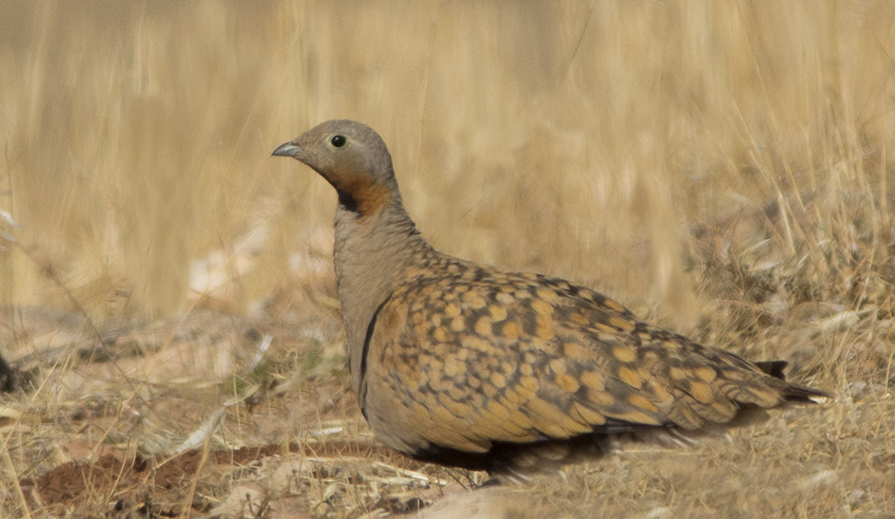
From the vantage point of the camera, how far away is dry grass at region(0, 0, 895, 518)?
364 centimetres

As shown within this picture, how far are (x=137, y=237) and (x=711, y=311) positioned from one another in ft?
12.3

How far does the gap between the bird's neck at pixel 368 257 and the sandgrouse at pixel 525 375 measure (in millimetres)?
55

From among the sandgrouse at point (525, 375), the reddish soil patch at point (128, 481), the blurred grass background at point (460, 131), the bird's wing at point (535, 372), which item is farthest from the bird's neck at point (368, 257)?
the blurred grass background at point (460, 131)

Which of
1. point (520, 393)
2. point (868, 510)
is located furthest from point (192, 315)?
point (868, 510)

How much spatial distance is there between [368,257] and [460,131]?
3.65 metres

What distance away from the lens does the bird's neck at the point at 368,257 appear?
3879 mm

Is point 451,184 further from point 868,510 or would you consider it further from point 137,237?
point 868,510

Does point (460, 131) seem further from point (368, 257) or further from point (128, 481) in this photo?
point (128, 481)

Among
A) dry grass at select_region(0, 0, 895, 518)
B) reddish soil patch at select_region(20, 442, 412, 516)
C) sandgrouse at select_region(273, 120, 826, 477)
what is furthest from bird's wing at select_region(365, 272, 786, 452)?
reddish soil patch at select_region(20, 442, 412, 516)

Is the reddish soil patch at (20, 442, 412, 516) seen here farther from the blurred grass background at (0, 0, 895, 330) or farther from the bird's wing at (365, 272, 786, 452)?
the blurred grass background at (0, 0, 895, 330)

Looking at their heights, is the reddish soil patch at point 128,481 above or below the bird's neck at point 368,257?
below

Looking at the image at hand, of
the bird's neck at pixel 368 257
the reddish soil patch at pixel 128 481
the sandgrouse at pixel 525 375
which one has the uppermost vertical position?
the bird's neck at pixel 368 257

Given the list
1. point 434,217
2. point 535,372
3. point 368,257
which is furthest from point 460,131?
point 535,372

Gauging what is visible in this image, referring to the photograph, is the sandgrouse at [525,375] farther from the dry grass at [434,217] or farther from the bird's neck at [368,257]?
the dry grass at [434,217]
